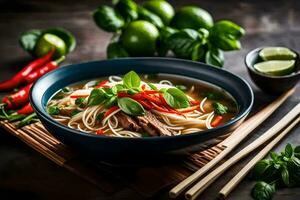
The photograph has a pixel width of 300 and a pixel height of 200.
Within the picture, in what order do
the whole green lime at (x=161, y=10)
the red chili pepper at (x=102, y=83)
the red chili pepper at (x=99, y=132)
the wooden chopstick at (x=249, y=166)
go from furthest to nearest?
the whole green lime at (x=161, y=10), the red chili pepper at (x=102, y=83), the red chili pepper at (x=99, y=132), the wooden chopstick at (x=249, y=166)

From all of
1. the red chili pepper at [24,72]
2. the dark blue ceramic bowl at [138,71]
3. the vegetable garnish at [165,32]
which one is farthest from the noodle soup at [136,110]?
the vegetable garnish at [165,32]

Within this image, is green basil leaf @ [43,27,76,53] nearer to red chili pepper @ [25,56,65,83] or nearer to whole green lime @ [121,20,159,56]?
red chili pepper @ [25,56,65,83]

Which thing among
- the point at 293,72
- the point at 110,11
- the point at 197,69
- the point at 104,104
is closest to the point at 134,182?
the point at 104,104

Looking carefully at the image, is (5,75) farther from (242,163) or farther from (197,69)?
(242,163)

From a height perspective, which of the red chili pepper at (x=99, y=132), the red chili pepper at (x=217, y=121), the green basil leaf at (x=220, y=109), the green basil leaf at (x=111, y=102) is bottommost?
the red chili pepper at (x=99, y=132)

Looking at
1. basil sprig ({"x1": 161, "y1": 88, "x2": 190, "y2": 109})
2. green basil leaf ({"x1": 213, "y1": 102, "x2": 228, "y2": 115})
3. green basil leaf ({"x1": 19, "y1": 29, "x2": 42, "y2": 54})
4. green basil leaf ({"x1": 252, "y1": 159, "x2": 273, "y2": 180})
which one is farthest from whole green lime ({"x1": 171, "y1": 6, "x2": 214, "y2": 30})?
green basil leaf ({"x1": 252, "y1": 159, "x2": 273, "y2": 180})

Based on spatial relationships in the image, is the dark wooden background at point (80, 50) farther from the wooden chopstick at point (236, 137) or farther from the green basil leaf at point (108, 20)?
the green basil leaf at point (108, 20)

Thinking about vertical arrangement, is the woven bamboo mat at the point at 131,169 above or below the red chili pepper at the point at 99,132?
below
